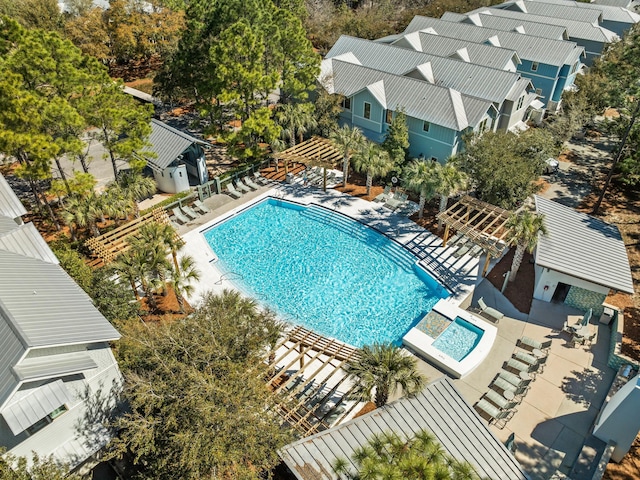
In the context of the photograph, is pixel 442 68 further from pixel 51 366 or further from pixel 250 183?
pixel 51 366

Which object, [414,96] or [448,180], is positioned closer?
[448,180]

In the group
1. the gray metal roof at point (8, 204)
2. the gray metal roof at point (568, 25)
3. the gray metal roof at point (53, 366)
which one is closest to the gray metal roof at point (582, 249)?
the gray metal roof at point (53, 366)

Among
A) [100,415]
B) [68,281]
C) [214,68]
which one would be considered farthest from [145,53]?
[100,415]

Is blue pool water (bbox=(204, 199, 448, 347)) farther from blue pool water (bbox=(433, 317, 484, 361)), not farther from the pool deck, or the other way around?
blue pool water (bbox=(433, 317, 484, 361))

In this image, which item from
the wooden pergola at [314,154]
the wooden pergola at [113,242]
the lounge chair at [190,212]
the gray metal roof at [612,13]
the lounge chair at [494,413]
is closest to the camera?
the lounge chair at [494,413]

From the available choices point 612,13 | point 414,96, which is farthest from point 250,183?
point 612,13

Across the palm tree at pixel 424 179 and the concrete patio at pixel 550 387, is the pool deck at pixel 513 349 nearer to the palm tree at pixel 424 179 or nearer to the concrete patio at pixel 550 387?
the concrete patio at pixel 550 387
